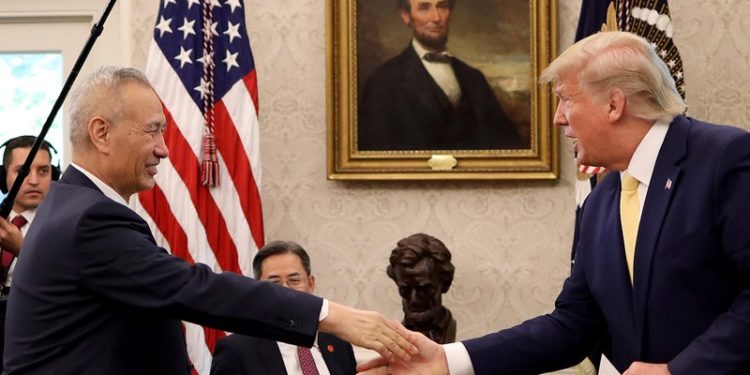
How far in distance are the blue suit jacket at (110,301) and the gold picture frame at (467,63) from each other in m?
3.03

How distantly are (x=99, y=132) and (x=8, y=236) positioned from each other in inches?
67.2

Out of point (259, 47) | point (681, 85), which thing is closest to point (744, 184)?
point (681, 85)

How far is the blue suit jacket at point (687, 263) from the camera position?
2.89m

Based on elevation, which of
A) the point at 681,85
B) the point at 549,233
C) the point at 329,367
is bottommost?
the point at 329,367

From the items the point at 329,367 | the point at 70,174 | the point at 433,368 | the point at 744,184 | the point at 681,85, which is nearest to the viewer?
the point at 744,184

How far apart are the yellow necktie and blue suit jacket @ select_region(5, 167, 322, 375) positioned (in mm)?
886

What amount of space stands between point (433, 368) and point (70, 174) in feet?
4.40

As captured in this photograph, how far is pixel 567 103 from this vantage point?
10.9ft

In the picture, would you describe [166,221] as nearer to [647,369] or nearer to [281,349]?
[281,349]

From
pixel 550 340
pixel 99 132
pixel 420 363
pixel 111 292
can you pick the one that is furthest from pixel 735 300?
pixel 99 132

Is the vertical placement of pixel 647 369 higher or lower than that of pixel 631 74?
lower

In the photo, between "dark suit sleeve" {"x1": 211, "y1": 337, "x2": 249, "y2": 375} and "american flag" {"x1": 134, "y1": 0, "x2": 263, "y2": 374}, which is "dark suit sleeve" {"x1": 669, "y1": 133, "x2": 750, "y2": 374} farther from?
"american flag" {"x1": 134, "y1": 0, "x2": 263, "y2": 374}

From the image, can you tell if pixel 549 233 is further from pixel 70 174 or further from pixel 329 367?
pixel 70 174

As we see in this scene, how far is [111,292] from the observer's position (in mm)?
2943
